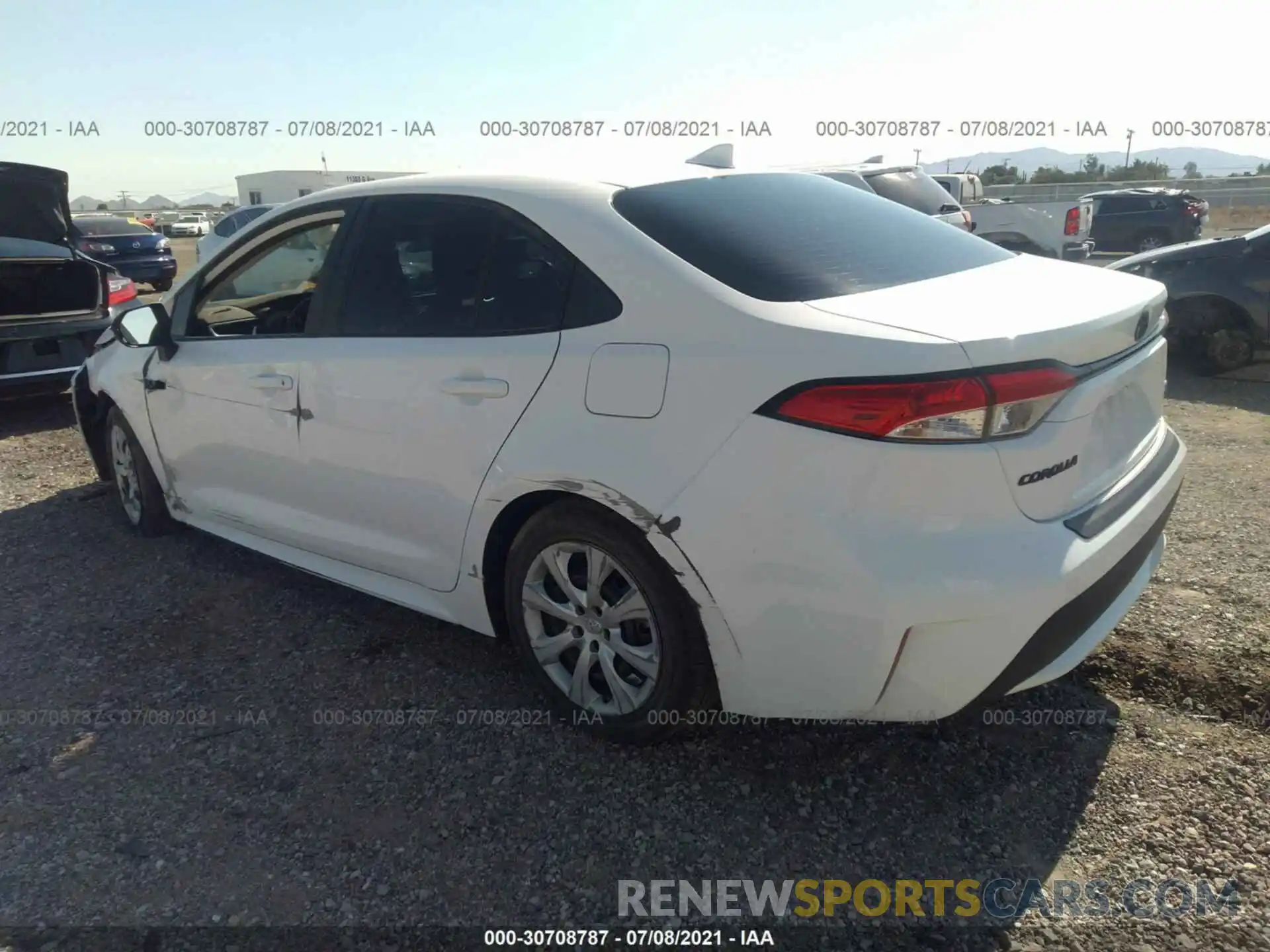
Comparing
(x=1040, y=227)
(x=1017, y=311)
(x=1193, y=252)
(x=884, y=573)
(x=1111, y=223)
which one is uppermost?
(x=1111, y=223)

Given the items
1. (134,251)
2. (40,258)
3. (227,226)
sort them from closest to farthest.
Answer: (40,258), (227,226), (134,251)

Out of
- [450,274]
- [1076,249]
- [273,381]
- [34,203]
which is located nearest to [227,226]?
[34,203]

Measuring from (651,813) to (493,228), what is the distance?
6.02 feet

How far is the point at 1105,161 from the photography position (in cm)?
6544

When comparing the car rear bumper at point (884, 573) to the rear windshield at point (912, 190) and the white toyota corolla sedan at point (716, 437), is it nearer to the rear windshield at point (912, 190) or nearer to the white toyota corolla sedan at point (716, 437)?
the white toyota corolla sedan at point (716, 437)

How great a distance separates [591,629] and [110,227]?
702 inches

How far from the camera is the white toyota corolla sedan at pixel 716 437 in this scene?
84.8 inches

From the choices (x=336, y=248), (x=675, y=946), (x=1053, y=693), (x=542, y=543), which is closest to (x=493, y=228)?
(x=336, y=248)

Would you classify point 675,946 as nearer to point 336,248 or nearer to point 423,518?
point 423,518

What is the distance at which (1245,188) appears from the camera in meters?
31.9

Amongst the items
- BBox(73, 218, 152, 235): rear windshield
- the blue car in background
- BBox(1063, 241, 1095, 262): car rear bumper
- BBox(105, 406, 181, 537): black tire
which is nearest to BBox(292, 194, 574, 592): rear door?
BBox(105, 406, 181, 537): black tire

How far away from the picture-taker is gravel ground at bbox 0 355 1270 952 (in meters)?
2.30

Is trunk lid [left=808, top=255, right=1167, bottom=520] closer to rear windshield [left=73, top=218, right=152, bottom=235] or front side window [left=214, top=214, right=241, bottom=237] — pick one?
front side window [left=214, top=214, right=241, bottom=237]

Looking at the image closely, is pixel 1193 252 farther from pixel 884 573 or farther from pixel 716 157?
pixel 884 573
